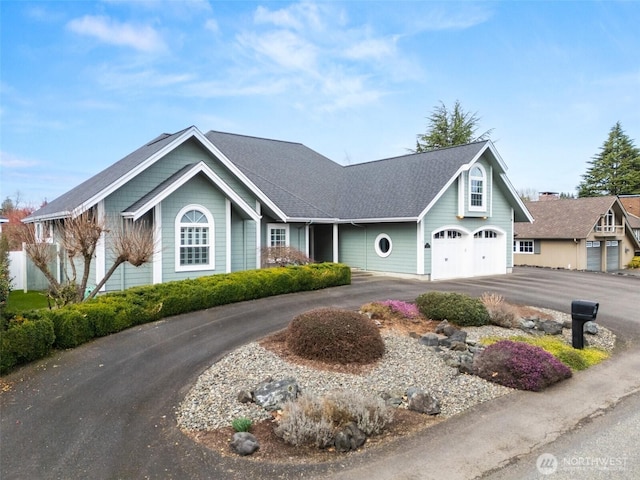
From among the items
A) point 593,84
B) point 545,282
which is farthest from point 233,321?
point 593,84

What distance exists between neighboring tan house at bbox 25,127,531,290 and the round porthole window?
0.06 m

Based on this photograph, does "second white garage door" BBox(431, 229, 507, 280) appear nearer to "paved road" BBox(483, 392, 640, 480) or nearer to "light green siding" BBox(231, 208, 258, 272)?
"light green siding" BBox(231, 208, 258, 272)

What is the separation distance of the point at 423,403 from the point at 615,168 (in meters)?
59.2

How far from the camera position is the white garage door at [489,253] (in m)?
22.6

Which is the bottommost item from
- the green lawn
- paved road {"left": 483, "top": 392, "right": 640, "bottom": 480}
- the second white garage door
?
paved road {"left": 483, "top": 392, "right": 640, "bottom": 480}

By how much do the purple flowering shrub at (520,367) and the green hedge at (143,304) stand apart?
7.79 metres

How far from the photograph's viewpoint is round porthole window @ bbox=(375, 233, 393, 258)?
21.1 metres

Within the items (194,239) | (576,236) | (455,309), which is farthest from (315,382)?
(576,236)

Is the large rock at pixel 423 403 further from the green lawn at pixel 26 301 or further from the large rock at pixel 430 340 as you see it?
the green lawn at pixel 26 301

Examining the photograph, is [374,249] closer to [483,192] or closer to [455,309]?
[483,192]

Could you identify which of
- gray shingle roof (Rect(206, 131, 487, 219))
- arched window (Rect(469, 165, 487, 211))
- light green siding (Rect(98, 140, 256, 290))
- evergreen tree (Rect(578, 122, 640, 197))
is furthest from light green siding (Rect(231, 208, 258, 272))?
evergreen tree (Rect(578, 122, 640, 197))

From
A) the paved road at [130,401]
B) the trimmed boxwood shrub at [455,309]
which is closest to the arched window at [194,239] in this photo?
the paved road at [130,401]

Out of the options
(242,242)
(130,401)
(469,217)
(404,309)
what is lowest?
(130,401)

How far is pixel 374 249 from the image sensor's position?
71.2ft
